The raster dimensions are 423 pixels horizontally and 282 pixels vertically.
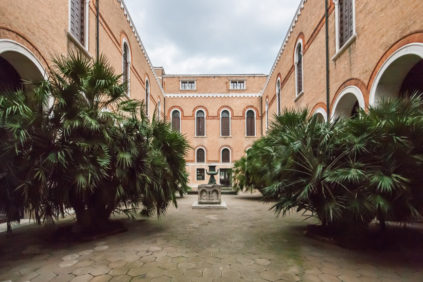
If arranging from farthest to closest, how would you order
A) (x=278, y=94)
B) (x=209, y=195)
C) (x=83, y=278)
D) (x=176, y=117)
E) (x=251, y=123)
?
(x=176, y=117)
(x=251, y=123)
(x=278, y=94)
(x=209, y=195)
(x=83, y=278)

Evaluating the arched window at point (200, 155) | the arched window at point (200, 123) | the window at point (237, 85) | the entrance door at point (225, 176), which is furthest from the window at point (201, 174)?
the window at point (237, 85)

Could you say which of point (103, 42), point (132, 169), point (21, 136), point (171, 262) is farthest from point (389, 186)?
point (103, 42)

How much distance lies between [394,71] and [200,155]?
17.6 meters

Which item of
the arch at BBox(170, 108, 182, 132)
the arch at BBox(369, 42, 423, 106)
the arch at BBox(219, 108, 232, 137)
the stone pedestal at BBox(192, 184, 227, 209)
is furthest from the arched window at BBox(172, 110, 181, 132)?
the arch at BBox(369, 42, 423, 106)

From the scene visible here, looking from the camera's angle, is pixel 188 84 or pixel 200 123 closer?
pixel 200 123

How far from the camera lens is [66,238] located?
14.9ft

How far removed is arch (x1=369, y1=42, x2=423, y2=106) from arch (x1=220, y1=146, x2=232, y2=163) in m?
16.1

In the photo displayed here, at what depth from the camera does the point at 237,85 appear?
24219 millimetres

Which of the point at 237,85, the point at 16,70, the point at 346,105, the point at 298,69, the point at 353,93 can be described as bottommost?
the point at 346,105

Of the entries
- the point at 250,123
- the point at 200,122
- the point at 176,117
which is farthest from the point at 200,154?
the point at 250,123

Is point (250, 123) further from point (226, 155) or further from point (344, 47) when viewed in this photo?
point (344, 47)

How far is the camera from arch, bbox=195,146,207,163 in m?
22.2

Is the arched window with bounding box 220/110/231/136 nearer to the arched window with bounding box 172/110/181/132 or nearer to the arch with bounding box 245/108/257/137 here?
the arch with bounding box 245/108/257/137

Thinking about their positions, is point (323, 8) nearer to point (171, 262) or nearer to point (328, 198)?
point (328, 198)
